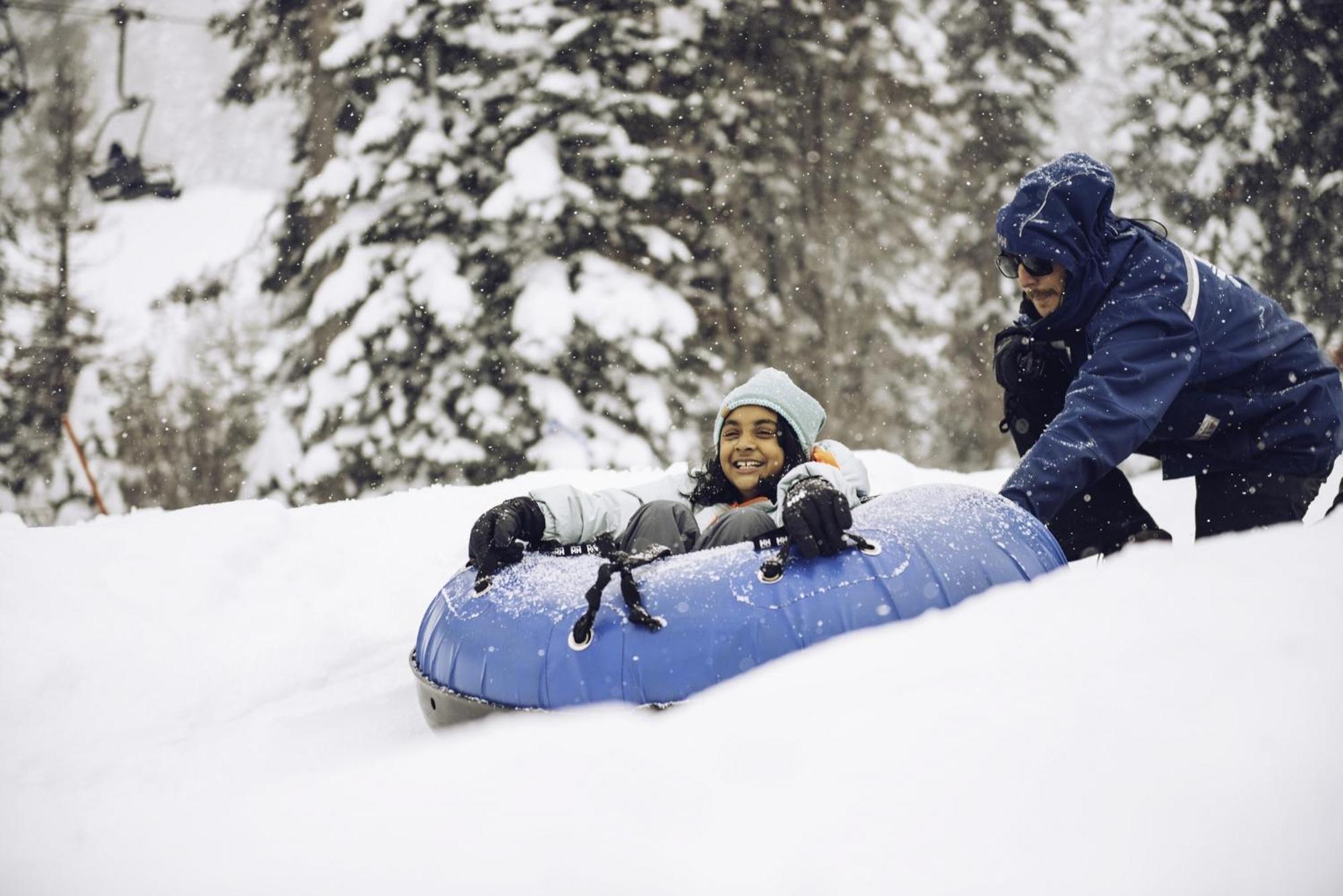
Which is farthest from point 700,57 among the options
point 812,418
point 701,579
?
point 701,579

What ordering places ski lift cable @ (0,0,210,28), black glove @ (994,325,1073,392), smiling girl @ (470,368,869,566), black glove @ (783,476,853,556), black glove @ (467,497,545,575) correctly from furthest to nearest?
ski lift cable @ (0,0,210,28), black glove @ (994,325,1073,392), smiling girl @ (470,368,869,566), black glove @ (467,497,545,575), black glove @ (783,476,853,556)

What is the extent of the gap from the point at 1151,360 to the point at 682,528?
152 centimetres

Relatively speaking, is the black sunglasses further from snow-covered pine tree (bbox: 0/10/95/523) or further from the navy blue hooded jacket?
snow-covered pine tree (bbox: 0/10/95/523)

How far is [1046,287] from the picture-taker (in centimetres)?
321

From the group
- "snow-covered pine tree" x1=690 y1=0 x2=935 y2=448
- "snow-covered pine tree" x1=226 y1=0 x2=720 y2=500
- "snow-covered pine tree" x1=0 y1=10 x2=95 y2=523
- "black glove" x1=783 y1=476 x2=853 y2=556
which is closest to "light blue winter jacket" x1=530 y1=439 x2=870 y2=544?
"black glove" x1=783 y1=476 x2=853 y2=556

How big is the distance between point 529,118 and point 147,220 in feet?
39.0

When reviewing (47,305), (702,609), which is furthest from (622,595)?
(47,305)

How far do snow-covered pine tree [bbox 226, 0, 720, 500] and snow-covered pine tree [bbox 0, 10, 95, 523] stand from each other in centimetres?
619

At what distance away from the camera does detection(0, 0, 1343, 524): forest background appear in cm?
765

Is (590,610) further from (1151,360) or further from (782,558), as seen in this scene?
(1151,360)

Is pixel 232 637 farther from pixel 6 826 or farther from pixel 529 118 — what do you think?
pixel 529 118

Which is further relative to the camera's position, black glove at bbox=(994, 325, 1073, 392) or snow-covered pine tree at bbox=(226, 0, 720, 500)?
snow-covered pine tree at bbox=(226, 0, 720, 500)

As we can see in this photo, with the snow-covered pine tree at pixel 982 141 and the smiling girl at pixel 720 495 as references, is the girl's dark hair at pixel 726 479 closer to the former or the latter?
the smiling girl at pixel 720 495

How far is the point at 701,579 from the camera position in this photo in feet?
7.77
